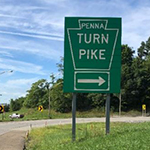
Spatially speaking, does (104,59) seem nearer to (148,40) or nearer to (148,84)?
(148,84)

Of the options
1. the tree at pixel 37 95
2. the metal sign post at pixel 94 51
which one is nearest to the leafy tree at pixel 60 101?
the tree at pixel 37 95

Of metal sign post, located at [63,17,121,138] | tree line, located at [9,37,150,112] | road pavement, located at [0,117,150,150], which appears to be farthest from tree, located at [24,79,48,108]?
metal sign post, located at [63,17,121,138]

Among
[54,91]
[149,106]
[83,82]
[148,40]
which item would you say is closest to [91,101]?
[54,91]

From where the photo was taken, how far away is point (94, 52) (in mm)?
10070

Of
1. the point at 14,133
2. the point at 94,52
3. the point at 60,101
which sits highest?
the point at 94,52

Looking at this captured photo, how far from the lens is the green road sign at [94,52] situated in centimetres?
1004

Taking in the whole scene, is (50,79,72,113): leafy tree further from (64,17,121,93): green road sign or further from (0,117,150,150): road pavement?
(64,17,121,93): green road sign

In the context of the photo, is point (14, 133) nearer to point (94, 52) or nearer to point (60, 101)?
point (94, 52)

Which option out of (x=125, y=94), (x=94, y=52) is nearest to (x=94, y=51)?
(x=94, y=52)

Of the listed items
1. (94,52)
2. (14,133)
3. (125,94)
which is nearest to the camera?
(94,52)

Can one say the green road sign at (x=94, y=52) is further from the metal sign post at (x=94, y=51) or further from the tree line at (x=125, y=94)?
the tree line at (x=125, y=94)

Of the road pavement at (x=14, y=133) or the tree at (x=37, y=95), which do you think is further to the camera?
the tree at (x=37, y=95)

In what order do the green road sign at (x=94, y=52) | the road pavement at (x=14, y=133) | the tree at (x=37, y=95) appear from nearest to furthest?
the green road sign at (x=94, y=52)
the road pavement at (x=14, y=133)
the tree at (x=37, y=95)

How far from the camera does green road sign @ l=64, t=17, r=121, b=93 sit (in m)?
10.0
